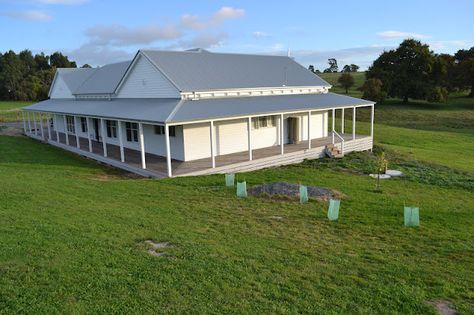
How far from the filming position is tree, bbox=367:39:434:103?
57375 millimetres

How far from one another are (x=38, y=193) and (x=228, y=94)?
1281 centimetres

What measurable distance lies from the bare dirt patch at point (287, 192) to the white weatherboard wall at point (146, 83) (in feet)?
30.6

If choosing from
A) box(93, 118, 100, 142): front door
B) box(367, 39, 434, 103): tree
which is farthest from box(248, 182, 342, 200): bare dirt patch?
box(367, 39, 434, 103): tree

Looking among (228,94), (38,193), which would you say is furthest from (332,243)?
(228,94)

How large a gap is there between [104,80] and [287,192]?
21.9 m

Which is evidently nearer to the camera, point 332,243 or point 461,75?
point 332,243

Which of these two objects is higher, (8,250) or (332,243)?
(8,250)

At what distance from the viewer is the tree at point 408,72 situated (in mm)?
57375

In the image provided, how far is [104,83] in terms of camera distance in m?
29.2

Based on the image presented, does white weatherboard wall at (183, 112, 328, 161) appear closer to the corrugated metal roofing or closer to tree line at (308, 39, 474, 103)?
the corrugated metal roofing

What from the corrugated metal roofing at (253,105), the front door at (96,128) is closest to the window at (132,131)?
the corrugated metal roofing at (253,105)

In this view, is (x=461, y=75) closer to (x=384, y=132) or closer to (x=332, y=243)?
(x=384, y=132)

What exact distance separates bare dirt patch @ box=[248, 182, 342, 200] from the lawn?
447 mm

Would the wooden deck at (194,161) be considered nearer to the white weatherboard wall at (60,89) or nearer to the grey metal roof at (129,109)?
the grey metal roof at (129,109)
